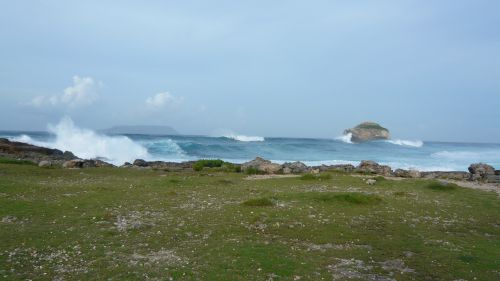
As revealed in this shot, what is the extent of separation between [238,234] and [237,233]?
0.15 m

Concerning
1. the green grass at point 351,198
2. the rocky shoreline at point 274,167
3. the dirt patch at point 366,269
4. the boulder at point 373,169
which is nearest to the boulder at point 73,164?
the rocky shoreline at point 274,167

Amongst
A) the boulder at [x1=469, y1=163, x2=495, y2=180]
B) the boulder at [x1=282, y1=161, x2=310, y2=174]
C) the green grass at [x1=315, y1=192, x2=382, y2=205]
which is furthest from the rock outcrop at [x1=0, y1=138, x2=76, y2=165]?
the boulder at [x1=469, y1=163, x2=495, y2=180]

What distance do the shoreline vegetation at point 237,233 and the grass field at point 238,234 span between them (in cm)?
5

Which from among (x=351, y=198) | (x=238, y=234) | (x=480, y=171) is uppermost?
(x=480, y=171)

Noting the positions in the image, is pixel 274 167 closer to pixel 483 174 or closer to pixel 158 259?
pixel 483 174

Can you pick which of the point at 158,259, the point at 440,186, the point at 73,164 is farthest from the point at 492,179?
the point at 73,164

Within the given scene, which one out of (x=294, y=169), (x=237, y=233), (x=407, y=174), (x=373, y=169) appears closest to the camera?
(x=237, y=233)

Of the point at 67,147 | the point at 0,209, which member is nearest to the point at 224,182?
the point at 0,209

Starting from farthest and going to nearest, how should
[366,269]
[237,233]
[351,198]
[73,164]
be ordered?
[73,164]
[351,198]
[237,233]
[366,269]

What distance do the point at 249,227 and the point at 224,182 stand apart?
1525cm

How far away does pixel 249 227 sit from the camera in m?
17.8

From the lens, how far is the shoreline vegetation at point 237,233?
12.7 metres

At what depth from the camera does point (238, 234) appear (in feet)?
54.6

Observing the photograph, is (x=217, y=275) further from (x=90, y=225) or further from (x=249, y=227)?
(x=90, y=225)
